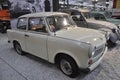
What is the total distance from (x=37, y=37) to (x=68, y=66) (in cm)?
129

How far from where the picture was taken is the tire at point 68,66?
3.26 metres

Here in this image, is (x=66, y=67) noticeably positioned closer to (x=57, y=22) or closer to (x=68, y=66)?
(x=68, y=66)

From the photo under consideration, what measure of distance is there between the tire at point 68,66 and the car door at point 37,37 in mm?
583

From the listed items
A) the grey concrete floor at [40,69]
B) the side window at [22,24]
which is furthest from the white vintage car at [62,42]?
the grey concrete floor at [40,69]

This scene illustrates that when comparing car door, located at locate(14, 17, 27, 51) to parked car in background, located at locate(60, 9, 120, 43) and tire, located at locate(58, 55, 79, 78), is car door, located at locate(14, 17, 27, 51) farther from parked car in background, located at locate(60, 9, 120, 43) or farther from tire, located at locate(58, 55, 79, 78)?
parked car in background, located at locate(60, 9, 120, 43)

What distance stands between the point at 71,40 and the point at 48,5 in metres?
7.29

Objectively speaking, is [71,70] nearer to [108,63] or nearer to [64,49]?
[64,49]

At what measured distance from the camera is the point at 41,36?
3.85 m

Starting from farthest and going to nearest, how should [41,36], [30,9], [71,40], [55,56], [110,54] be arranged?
[30,9]
[110,54]
[41,36]
[55,56]
[71,40]

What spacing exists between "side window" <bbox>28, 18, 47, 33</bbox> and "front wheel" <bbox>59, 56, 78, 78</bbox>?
98 centimetres

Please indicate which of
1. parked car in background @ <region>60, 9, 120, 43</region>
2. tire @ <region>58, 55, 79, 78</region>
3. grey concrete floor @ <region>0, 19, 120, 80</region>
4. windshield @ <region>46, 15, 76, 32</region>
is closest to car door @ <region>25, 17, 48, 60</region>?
windshield @ <region>46, 15, 76, 32</region>

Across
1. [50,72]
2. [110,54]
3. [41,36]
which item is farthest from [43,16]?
[110,54]

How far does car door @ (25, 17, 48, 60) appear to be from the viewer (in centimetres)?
383

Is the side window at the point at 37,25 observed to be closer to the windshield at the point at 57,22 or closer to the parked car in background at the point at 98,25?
the windshield at the point at 57,22
